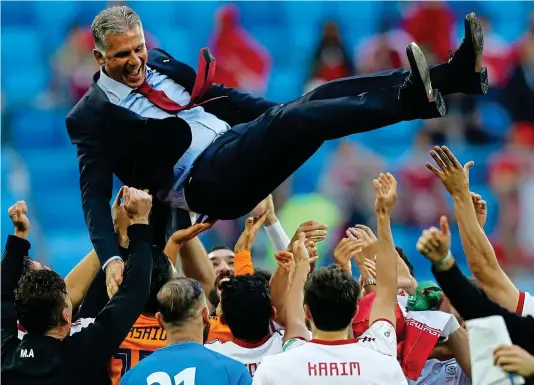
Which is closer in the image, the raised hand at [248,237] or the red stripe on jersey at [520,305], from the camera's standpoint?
the red stripe on jersey at [520,305]

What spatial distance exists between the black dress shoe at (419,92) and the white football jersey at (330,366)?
1.12 m

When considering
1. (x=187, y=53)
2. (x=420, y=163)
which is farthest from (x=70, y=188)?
(x=420, y=163)

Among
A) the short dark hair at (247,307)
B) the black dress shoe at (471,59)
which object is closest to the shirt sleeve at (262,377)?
the short dark hair at (247,307)

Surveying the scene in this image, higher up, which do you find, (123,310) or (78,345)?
(123,310)

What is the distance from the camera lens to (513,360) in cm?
343

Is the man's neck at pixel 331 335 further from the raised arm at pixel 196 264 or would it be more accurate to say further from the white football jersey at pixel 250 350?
the raised arm at pixel 196 264

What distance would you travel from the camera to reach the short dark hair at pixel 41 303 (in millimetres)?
4035

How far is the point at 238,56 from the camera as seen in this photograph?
1141 cm

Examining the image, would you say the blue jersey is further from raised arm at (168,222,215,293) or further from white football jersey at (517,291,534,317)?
raised arm at (168,222,215,293)

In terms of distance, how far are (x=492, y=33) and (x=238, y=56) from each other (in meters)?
2.77

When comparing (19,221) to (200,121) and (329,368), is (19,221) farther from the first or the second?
(329,368)

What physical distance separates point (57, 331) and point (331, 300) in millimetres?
1016

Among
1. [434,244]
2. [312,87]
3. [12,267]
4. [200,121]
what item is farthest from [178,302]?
[312,87]

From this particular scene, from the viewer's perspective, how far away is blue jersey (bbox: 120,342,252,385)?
3.95 meters
